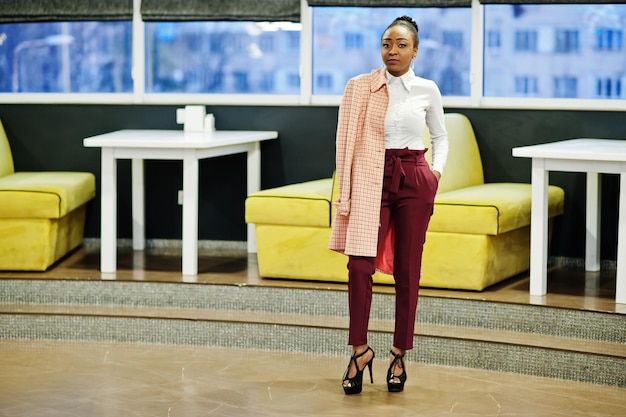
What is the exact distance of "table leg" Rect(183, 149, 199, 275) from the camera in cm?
593

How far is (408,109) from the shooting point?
4.37 m

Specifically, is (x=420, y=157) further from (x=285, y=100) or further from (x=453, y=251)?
(x=285, y=100)

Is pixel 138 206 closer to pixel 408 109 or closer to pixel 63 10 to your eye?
pixel 63 10

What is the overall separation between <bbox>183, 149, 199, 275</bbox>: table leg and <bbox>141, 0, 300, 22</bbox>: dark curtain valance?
147 centimetres

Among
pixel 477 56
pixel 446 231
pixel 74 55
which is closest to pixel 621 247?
pixel 446 231

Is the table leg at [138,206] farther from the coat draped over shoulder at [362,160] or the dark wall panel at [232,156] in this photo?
the coat draped over shoulder at [362,160]

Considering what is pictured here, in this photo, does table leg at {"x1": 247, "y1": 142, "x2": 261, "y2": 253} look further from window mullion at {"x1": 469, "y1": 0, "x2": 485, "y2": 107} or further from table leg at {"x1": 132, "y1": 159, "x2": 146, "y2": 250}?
window mullion at {"x1": 469, "y1": 0, "x2": 485, "y2": 107}

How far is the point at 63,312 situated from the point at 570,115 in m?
3.20

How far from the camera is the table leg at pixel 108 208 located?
6.02m

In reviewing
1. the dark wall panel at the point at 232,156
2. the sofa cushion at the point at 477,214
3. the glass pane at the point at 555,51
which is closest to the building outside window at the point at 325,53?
the glass pane at the point at 555,51

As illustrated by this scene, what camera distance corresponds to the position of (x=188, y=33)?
7246mm

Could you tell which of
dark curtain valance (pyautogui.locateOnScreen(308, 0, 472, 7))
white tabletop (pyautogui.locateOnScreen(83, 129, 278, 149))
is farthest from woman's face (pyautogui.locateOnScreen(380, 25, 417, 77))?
dark curtain valance (pyautogui.locateOnScreen(308, 0, 472, 7))

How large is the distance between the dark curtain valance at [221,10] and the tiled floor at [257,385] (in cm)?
207

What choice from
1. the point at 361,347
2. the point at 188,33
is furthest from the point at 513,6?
the point at 361,347
